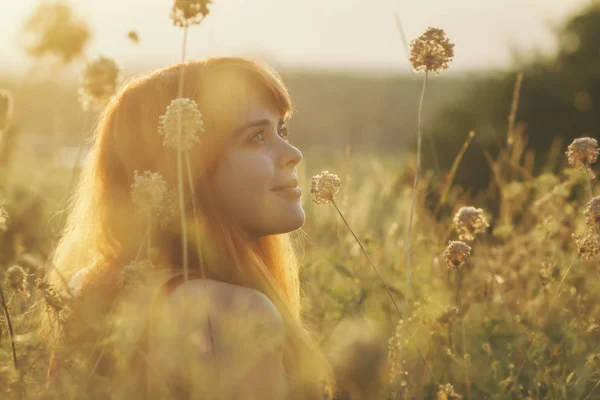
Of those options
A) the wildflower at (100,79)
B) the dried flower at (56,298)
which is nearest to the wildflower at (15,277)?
the dried flower at (56,298)

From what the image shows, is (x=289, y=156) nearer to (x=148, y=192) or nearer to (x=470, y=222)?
(x=470, y=222)

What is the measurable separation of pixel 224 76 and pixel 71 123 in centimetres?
3116

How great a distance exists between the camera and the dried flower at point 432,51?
2.03 meters

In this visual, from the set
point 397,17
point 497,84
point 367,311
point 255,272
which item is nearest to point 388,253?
point 367,311

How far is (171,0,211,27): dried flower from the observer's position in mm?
1637

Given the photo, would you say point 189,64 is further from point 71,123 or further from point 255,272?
point 71,123

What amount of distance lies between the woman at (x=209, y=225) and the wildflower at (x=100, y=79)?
0.26 metres

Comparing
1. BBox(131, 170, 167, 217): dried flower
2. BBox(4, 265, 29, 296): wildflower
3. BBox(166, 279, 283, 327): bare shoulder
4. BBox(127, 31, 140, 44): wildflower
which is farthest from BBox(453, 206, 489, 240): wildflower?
BBox(4, 265, 29, 296): wildflower

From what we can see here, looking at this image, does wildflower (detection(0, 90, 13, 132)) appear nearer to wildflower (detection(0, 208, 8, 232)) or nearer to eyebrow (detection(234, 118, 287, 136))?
wildflower (detection(0, 208, 8, 232))

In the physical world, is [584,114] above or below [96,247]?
above

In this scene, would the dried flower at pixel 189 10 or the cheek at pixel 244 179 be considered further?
the cheek at pixel 244 179

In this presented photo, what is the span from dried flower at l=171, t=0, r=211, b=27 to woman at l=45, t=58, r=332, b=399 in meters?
0.46

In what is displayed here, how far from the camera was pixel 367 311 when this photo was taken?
3.29 m

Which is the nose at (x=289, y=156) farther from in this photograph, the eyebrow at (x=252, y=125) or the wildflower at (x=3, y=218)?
the wildflower at (x=3, y=218)
